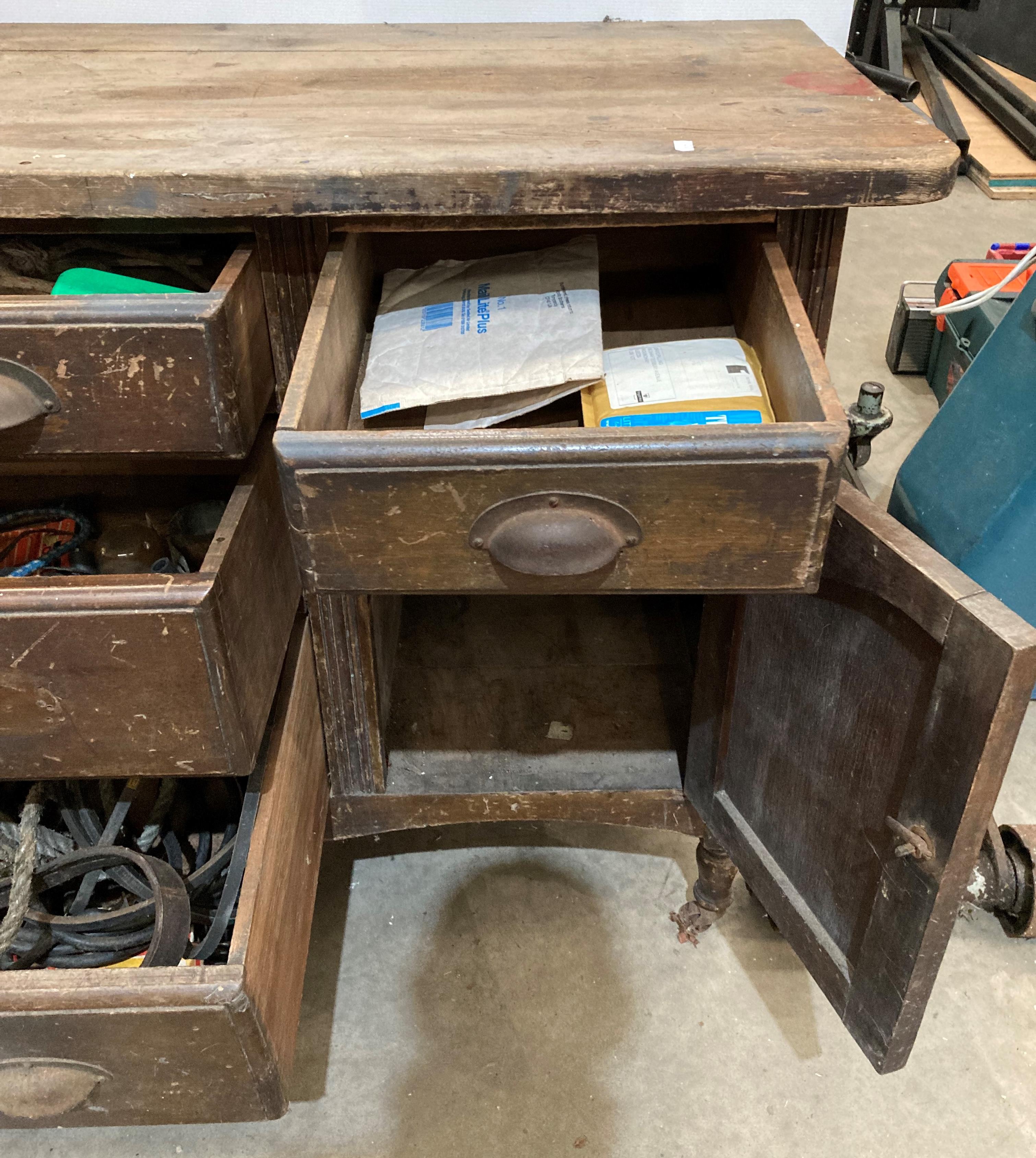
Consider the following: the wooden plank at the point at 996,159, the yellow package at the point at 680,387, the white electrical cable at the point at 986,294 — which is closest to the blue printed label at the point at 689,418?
the yellow package at the point at 680,387

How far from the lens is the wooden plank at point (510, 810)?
968mm

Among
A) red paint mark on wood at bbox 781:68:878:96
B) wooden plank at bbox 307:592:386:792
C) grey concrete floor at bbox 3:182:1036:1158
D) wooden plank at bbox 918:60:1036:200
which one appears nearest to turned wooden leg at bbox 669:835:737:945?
grey concrete floor at bbox 3:182:1036:1158

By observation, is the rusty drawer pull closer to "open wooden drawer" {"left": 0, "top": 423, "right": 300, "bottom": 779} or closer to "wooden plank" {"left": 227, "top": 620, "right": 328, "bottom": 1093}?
"open wooden drawer" {"left": 0, "top": 423, "right": 300, "bottom": 779}

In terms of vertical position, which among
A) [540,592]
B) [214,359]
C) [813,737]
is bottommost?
[813,737]

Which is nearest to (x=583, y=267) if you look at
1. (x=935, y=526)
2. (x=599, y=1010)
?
(x=935, y=526)

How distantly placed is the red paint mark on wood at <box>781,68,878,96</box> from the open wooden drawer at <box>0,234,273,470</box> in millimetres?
472

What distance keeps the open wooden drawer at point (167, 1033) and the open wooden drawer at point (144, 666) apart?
88mm

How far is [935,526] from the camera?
121cm

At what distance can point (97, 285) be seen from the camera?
2.30 ft

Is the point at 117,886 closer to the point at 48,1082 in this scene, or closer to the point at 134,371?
the point at 48,1082

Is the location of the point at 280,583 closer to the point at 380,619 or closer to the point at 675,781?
the point at 380,619

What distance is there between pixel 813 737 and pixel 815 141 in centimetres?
44

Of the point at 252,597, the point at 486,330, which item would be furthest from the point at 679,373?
the point at 252,597

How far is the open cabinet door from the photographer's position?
22.1 inches
